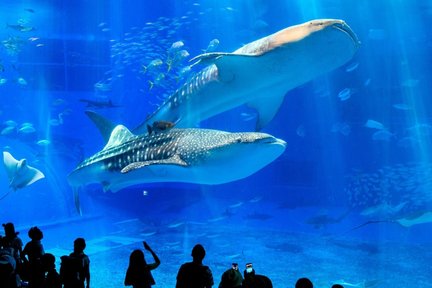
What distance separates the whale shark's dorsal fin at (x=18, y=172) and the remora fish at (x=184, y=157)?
530cm

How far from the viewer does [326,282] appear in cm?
632

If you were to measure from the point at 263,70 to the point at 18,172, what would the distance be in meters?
7.19

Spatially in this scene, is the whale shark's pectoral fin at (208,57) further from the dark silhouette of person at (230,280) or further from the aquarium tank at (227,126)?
the aquarium tank at (227,126)

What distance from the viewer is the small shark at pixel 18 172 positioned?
9305mm

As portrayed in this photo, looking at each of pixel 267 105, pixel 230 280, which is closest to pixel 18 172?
pixel 267 105

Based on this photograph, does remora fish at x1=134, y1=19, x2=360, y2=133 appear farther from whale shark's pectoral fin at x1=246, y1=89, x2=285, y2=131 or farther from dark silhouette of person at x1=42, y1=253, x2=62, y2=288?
dark silhouette of person at x1=42, y1=253, x2=62, y2=288

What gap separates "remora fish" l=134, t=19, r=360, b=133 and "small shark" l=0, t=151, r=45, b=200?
5.02 m

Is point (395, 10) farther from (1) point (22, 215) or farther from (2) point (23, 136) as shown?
(1) point (22, 215)

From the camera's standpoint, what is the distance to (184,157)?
375 cm

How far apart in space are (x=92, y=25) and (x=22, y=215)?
1237cm

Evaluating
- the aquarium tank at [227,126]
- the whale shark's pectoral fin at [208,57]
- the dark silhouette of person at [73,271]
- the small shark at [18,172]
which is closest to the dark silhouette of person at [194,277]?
the dark silhouette of person at [73,271]

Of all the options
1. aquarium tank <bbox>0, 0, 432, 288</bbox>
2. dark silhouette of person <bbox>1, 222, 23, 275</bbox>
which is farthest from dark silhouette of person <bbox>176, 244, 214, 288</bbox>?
aquarium tank <bbox>0, 0, 432, 288</bbox>

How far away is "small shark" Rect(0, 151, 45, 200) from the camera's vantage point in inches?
366

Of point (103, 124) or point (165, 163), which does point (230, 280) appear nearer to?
point (165, 163)
